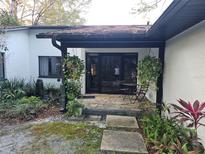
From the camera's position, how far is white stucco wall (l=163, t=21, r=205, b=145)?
3.72 meters

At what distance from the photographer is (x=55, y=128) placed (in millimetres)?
5453

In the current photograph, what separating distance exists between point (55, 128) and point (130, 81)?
631 cm

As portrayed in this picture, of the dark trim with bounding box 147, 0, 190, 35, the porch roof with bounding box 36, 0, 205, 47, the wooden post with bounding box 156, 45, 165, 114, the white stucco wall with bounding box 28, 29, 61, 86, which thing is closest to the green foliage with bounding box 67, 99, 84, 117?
the porch roof with bounding box 36, 0, 205, 47

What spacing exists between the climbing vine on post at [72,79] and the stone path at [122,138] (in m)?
1.25

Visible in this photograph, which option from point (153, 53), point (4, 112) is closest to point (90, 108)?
point (4, 112)

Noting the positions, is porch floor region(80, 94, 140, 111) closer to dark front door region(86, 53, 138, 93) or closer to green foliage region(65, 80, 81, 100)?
green foliage region(65, 80, 81, 100)

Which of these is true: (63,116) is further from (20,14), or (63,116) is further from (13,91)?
(20,14)

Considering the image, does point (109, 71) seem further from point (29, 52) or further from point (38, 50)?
point (29, 52)

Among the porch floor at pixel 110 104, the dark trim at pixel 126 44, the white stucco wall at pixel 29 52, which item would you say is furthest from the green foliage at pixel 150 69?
the white stucco wall at pixel 29 52

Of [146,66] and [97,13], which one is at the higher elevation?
[97,13]

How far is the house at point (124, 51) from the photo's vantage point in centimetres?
374

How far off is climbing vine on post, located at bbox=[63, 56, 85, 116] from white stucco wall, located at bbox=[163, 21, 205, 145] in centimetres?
281

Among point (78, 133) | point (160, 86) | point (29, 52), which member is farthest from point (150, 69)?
point (29, 52)

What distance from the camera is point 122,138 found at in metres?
4.65
